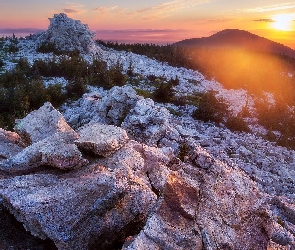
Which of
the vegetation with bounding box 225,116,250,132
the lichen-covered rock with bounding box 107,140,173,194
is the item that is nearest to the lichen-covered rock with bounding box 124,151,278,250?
the lichen-covered rock with bounding box 107,140,173,194

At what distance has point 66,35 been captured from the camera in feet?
146

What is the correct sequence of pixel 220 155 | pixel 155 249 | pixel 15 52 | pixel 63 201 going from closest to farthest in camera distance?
pixel 155 249
pixel 63 201
pixel 220 155
pixel 15 52

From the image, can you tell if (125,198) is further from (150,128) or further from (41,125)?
(41,125)

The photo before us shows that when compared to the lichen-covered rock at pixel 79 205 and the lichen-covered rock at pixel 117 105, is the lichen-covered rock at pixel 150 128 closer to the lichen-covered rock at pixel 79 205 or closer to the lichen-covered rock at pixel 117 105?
the lichen-covered rock at pixel 117 105

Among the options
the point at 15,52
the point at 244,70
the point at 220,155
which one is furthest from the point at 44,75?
the point at 244,70

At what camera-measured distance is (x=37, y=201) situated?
5.78m

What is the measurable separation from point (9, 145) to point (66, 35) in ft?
128

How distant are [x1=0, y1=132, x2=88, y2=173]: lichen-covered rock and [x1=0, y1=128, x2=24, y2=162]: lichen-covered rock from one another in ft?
4.49

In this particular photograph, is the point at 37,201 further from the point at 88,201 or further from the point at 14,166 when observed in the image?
the point at 14,166

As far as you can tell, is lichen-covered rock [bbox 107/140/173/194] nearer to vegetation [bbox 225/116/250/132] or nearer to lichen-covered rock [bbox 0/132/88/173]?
lichen-covered rock [bbox 0/132/88/173]

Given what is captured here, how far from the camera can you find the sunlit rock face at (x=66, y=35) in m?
43.2

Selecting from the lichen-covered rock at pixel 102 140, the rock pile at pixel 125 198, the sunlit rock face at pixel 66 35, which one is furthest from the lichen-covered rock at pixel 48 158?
the sunlit rock face at pixel 66 35

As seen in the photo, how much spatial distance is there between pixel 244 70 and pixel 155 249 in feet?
135

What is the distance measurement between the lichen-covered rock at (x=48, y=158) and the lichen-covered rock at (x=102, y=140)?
1.21ft
